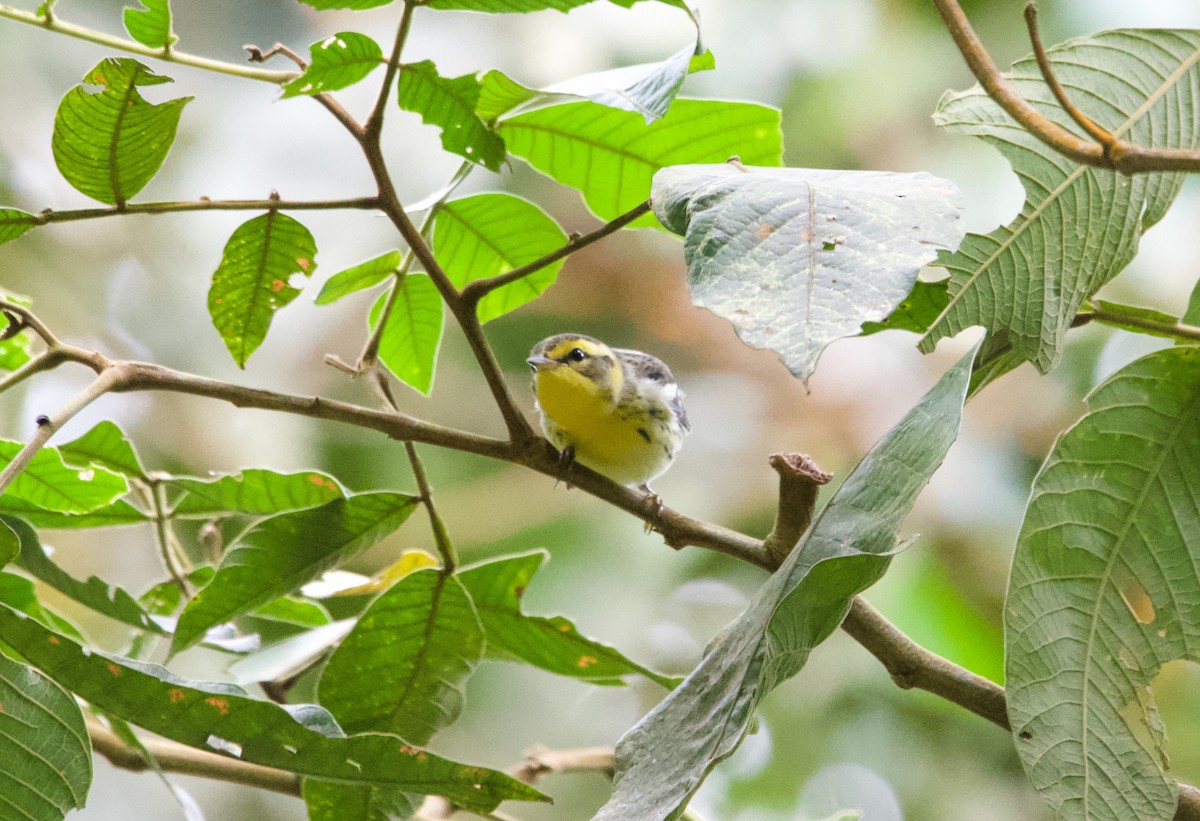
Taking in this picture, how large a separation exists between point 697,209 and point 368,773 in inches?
19.3

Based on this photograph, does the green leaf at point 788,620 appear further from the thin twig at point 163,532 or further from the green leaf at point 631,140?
the thin twig at point 163,532

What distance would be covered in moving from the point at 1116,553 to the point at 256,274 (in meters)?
0.80

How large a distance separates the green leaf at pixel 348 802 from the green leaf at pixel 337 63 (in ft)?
1.99

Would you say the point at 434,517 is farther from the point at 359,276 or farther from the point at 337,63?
the point at 337,63

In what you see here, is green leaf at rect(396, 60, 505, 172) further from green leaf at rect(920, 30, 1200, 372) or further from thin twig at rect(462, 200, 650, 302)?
green leaf at rect(920, 30, 1200, 372)

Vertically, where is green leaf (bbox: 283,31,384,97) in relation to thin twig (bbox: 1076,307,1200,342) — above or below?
below

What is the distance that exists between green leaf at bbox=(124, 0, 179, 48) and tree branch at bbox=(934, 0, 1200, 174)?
61 cm

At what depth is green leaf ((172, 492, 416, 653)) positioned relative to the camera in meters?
1.05

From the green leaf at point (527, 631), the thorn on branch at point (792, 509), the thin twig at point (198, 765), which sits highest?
the thorn on branch at point (792, 509)

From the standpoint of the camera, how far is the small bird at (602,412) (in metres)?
2.27

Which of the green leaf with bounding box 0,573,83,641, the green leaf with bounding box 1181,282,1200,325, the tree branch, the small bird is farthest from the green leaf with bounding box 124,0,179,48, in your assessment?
the small bird

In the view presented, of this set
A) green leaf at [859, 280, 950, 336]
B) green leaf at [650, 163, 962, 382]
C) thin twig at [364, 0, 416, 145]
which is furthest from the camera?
green leaf at [859, 280, 950, 336]

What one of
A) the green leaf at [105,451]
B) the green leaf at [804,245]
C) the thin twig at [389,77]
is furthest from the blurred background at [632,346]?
the green leaf at [804,245]

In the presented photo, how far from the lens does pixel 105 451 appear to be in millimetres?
1171
